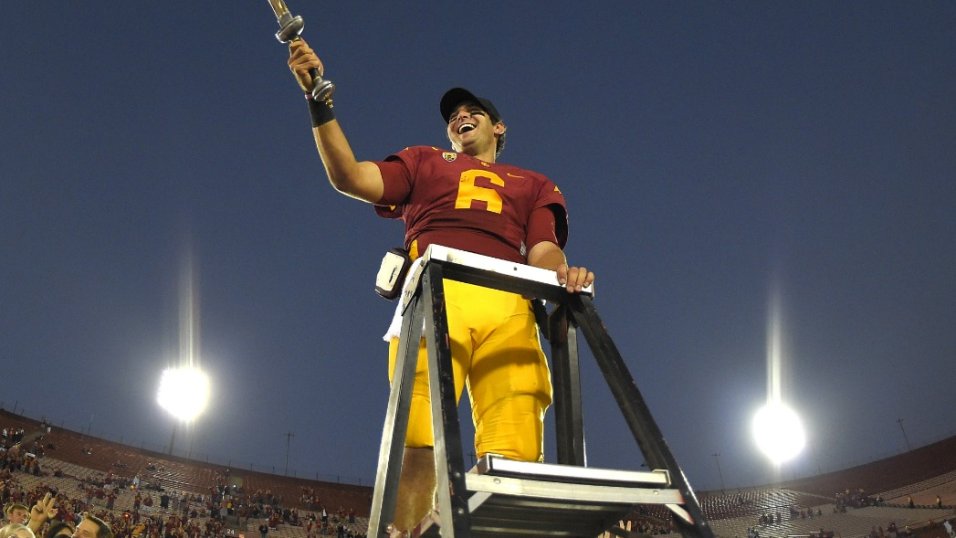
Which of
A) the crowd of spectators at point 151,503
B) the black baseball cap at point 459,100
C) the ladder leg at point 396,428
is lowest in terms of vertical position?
the ladder leg at point 396,428

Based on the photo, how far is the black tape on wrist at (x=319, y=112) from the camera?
9.53 ft

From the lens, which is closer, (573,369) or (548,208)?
(573,369)

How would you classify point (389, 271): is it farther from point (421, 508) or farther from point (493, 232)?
point (421, 508)

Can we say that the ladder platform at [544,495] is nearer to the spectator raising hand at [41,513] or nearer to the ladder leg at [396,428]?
the ladder leg at [396,428]

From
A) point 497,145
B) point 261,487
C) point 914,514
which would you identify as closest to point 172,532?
point 261,487

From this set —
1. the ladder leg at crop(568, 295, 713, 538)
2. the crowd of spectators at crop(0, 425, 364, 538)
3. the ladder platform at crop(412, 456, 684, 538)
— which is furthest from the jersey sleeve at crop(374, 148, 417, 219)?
the crowd of spectators at crop(0, 425, 364, 538)

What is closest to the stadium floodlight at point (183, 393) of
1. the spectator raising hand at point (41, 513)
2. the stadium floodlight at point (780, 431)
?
the spectator raising hand at point (41, 513)

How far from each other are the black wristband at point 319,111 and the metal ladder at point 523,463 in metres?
0.86

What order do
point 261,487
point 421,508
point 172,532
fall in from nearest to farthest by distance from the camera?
point 421,508, point 172,532, point 261,487

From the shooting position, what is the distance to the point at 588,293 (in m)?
2.66

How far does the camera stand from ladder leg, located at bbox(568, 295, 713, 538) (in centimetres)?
204

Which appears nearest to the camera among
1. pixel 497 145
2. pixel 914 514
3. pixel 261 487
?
pixel 497 145

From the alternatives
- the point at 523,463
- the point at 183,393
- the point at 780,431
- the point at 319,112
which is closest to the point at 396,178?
the point at 319,112

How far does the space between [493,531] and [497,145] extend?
2707 mm
